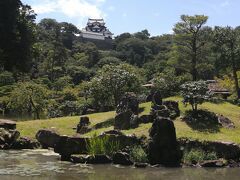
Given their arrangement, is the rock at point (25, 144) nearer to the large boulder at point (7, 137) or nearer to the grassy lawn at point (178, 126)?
the large boulder at point (7, 137)

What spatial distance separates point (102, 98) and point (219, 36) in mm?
17355

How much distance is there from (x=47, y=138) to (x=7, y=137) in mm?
3171

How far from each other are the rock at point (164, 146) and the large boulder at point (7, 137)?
38.9 feet

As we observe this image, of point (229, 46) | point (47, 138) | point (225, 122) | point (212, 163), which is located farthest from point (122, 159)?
point (229, 46)

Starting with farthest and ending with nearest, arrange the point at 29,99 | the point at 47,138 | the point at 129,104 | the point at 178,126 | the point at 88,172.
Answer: the point at 29,99, the point at 129,104, the point at 47,138, the point at 178,126, the point at 88,172

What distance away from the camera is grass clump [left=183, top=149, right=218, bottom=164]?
987 inches

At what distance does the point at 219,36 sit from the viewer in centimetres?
5150

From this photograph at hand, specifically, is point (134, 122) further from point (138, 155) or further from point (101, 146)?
point (138, 155)

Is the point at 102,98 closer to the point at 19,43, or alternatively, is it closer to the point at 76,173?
the point at 76,173

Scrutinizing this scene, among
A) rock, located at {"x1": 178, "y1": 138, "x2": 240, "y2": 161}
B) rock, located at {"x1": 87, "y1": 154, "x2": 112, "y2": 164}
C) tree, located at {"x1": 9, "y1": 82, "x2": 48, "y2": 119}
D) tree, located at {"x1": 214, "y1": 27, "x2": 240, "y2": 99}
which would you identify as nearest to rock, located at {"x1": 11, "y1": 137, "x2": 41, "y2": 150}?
rock, located at {"x1": 87, "y1": 154, "x2": 112, "y2": 164}

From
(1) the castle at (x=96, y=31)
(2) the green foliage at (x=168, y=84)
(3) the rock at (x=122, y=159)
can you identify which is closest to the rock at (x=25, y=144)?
(3) the rock at (x=122, y=159)

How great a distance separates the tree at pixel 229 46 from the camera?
5029cm

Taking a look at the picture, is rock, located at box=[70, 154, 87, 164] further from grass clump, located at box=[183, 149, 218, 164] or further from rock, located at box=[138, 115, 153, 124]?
rock, located at box=[138, 115, 153, 124]

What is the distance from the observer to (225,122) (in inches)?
1308
